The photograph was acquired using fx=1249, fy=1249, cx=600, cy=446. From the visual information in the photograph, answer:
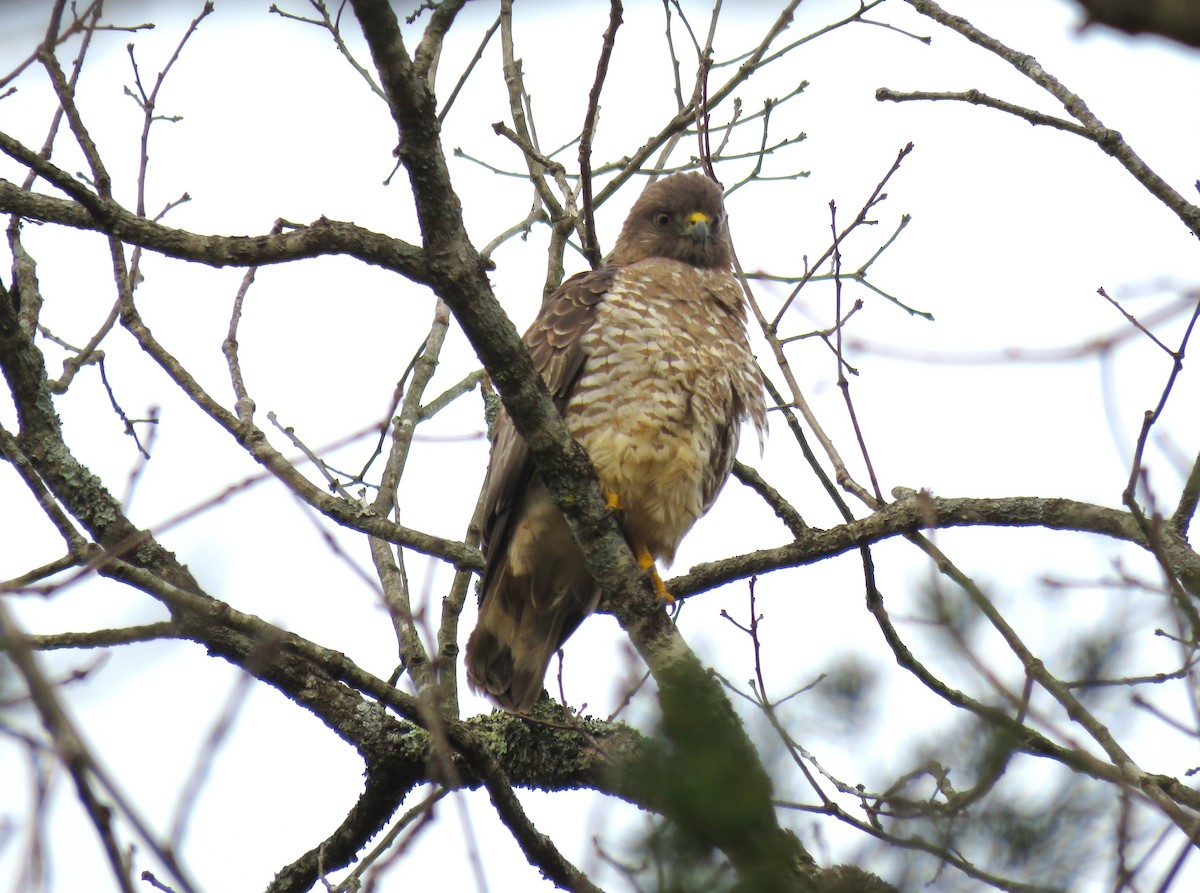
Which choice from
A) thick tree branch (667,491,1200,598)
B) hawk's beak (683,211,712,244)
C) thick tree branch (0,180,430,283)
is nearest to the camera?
thick tree branch (0,180,430,283)

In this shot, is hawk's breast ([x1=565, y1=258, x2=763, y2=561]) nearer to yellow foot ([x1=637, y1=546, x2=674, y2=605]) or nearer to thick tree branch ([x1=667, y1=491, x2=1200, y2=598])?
yellow foot ([x1=637, y1=546, x2=674, y2=605])

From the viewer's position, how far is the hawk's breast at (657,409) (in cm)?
525

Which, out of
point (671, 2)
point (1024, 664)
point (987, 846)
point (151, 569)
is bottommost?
point (987, 846)

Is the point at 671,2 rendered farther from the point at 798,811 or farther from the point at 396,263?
the point at 798,811

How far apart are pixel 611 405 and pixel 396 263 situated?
78.2 inches

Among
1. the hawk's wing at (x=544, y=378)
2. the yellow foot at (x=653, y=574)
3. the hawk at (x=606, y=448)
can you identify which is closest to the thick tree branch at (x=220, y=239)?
the yellow foot at (x=653, y=574)

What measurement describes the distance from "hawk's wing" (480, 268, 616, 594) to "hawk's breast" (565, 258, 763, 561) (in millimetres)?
58

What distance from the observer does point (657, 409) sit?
5281 mm

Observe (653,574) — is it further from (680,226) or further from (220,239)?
(680,226)

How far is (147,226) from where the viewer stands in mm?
3287

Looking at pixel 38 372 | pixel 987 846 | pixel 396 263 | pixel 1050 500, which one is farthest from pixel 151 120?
pixel 987 846

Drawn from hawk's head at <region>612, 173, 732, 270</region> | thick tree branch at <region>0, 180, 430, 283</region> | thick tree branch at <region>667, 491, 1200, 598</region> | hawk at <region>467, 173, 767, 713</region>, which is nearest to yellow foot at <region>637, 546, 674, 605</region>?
hawk at <region>467, 173, 767, 713</region>

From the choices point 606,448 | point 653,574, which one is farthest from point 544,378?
point 653,574

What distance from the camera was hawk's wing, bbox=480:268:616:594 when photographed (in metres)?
5.23
